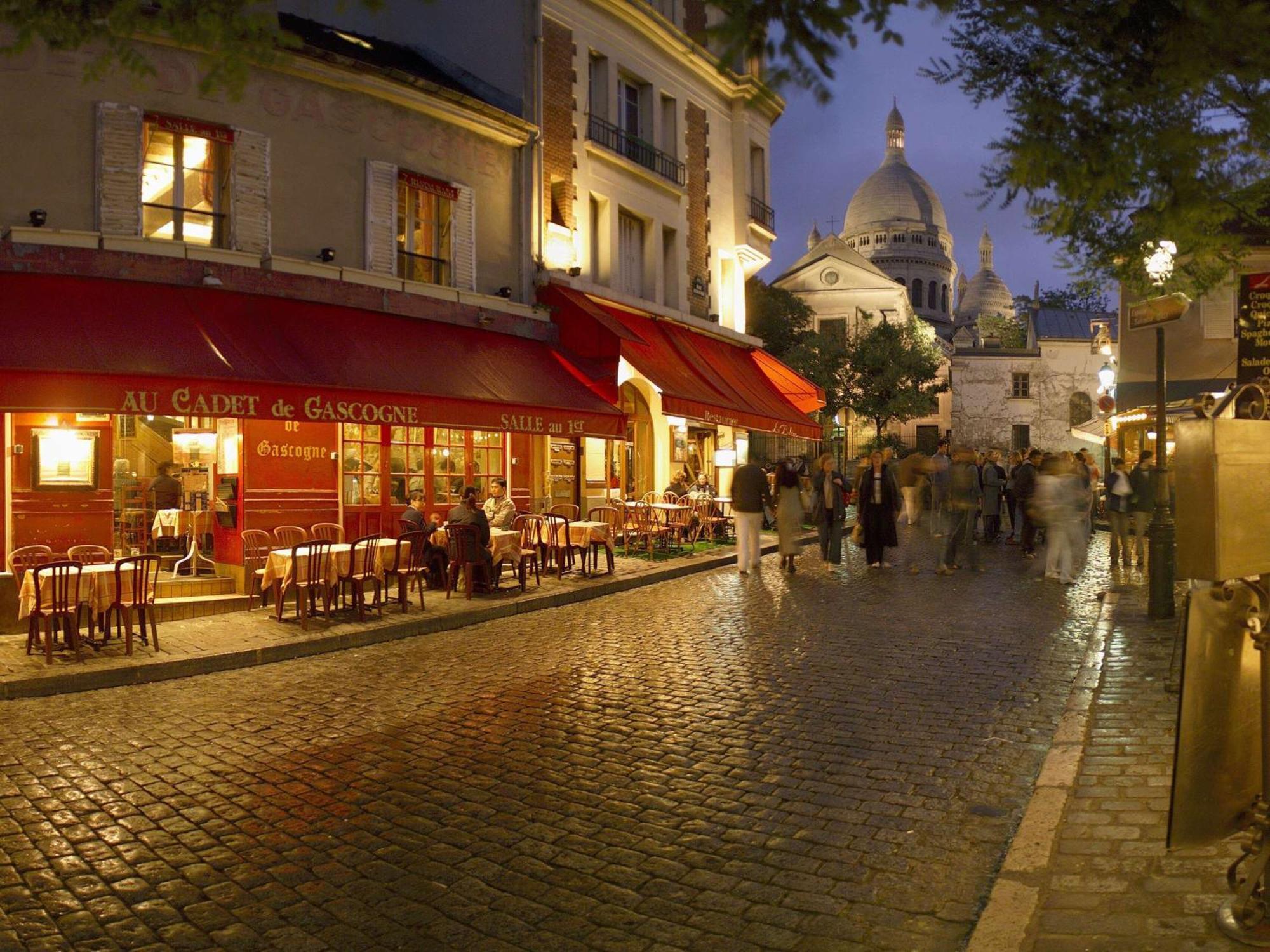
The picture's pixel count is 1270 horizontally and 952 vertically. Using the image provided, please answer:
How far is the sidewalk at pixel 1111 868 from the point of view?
315 cm

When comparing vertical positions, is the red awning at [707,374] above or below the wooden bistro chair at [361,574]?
above

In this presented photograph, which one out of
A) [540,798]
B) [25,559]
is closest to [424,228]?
[25,559]

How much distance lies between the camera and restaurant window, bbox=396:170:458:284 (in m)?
14.3

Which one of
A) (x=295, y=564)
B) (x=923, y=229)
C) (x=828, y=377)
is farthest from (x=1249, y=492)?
(x=923, y=229)

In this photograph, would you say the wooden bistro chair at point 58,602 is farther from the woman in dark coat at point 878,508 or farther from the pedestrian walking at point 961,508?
the pedestrian walking at point 961,508

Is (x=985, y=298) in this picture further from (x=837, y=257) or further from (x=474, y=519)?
(x=474, y=519)

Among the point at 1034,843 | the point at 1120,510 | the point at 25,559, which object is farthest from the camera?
the point at 1120,510

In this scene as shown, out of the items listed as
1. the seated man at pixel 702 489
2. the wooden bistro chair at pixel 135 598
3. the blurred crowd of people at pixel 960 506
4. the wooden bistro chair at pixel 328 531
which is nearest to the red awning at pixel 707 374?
the seated man at pixel 702 489

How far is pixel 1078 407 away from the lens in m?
59.8

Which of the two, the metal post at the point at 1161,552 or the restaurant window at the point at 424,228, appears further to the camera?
the restaurant window at the point at 424,228

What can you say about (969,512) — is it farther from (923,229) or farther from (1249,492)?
(923,229)

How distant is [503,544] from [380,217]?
516 centimetres

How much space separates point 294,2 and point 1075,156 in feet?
45.8

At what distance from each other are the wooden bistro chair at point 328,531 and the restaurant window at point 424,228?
405cm
